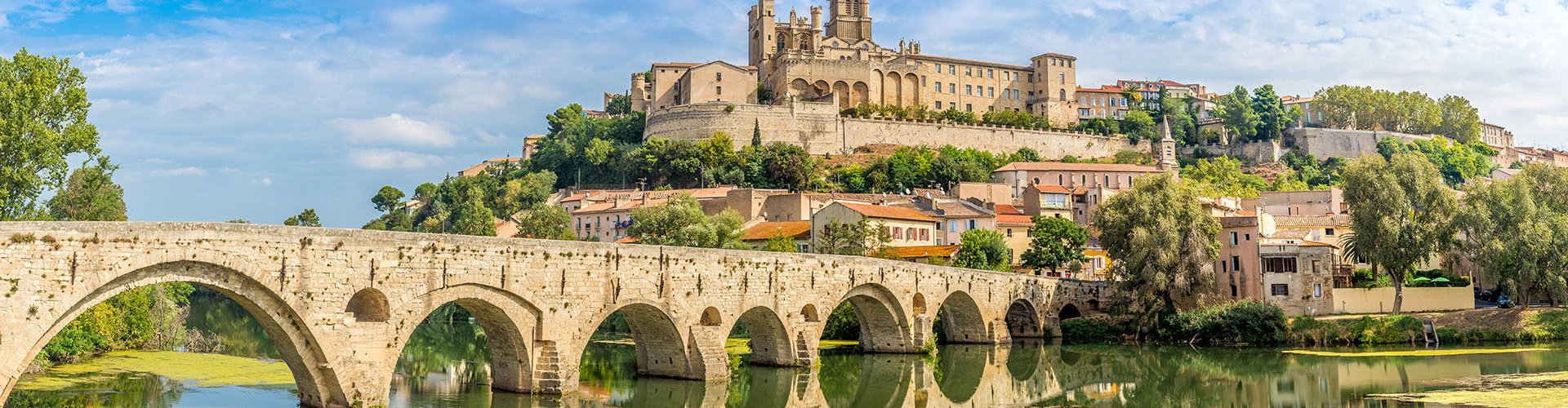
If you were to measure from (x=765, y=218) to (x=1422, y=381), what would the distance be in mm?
49350

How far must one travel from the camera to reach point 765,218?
7788 cm

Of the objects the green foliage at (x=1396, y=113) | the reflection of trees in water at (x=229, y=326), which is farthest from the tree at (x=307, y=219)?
the green foliage at (x=1396, y=113)

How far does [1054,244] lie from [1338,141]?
69.2 m

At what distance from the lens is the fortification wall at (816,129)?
96.1m

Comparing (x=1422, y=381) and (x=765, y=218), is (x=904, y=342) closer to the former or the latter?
(x=1422, y=381)

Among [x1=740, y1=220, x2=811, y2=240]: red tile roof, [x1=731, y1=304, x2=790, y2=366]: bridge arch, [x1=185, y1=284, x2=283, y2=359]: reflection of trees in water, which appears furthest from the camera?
[x1=740, y1=220, x2=811, y2=240]: red tile roof

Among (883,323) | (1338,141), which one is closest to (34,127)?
(883,323)

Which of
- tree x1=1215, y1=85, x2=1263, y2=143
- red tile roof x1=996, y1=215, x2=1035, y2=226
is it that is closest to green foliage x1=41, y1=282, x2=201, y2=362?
red tile roof x1=996, y1=215, x2=1035, y2=226

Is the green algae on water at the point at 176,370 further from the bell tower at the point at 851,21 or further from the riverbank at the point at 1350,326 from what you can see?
the bell tower at the point at 851,21

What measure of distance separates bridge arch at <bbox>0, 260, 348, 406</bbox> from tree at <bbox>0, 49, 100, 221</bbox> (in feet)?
29.7

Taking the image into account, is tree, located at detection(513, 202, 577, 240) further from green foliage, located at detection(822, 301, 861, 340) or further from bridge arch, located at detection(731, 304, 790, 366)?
bridge arch, located at detection(731, 304, 790, 366)

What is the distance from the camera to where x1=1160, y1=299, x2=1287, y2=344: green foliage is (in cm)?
4706

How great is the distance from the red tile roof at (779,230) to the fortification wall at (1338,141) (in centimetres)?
6748

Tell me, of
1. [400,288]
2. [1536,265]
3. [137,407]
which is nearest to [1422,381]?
[1536,265]
